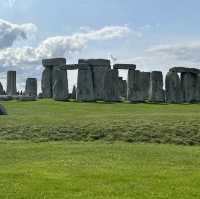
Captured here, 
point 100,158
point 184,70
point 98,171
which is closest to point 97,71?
point 184,70

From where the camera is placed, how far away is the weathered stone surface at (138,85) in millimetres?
53969

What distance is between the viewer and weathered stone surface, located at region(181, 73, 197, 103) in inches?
2153

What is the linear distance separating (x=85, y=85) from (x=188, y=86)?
426 inches

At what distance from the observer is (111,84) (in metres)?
51.2

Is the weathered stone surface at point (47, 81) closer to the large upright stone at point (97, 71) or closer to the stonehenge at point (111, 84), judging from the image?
the stonehenge at point (111, 84)

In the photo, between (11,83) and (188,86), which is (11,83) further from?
(188,86)

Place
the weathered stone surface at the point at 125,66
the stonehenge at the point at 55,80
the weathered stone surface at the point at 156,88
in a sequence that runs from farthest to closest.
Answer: the weathered stone surface at the point at 125,66
the weathered stone surface at the point at 156,88
the stonehenge at the point at 55,80

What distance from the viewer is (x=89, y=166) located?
662 inches

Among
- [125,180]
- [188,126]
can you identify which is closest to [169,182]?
[125,180]

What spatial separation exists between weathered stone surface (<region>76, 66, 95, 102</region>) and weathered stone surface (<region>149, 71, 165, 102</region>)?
240 inches

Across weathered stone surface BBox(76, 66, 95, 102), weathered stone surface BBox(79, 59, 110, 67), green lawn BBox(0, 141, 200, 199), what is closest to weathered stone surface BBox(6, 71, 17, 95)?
weathered stone surface BBox(79, 59, 110, 67)

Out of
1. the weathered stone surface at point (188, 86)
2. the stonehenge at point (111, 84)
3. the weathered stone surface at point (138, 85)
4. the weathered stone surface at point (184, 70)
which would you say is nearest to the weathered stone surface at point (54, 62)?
the stonehenge at point (111, 84)

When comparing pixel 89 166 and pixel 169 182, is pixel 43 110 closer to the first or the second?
pixel 89 166

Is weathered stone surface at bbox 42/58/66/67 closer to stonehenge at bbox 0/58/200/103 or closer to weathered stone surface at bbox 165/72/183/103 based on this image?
stonehenge at bbox 0/58/200/103
